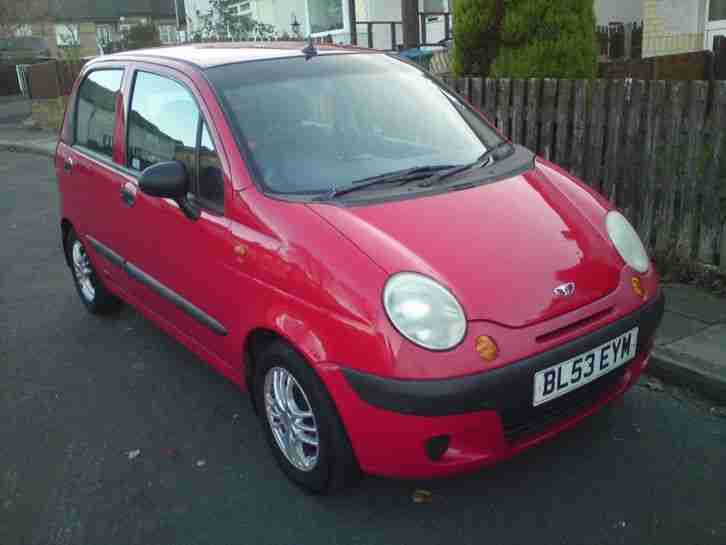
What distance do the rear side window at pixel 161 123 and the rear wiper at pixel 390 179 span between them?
2.65 ft

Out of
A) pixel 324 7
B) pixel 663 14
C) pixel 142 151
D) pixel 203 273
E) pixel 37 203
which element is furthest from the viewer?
pixel 324 7

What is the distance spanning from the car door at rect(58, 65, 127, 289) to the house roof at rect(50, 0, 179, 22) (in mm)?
46669

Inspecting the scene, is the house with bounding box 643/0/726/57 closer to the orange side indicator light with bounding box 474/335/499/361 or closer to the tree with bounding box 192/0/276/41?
the tree with bounding box 192/0/276/41

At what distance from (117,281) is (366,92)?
201cm

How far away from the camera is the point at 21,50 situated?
27.1 metres

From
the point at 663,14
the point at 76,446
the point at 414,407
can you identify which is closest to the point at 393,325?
the point at 414,407

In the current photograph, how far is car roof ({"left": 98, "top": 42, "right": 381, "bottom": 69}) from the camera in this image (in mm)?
3680

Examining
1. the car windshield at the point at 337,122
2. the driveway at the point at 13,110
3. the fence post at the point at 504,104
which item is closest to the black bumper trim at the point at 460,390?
the car windshield at the point at 337,122

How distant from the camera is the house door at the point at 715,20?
12820 mm

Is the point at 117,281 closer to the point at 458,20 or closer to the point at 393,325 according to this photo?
the point at 393,325

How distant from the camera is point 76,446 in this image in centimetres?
352

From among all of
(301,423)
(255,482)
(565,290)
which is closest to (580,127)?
(565,290)

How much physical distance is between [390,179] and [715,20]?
12.3 meters

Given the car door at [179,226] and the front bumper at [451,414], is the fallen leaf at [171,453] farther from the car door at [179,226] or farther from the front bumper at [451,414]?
the front bumper at [451,414]
